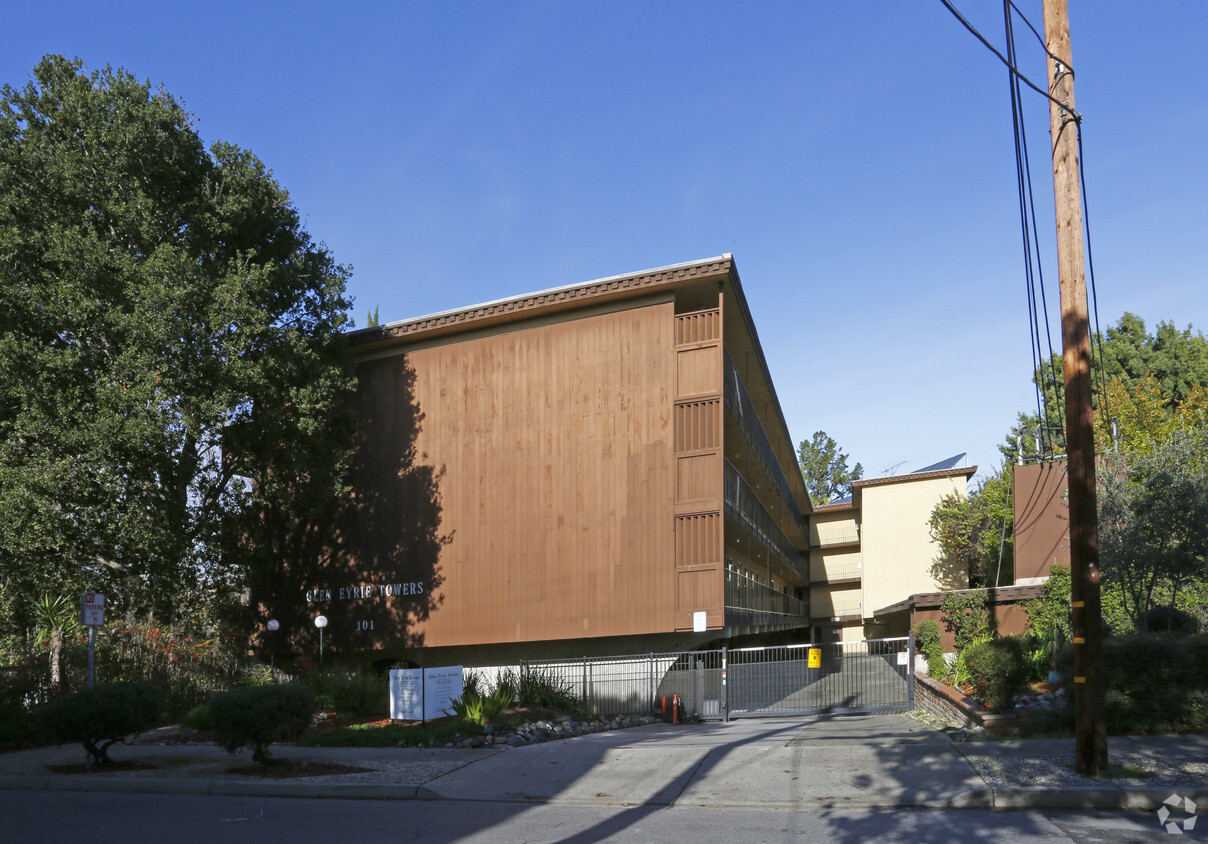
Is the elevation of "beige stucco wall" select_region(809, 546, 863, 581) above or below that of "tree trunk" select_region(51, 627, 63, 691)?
above

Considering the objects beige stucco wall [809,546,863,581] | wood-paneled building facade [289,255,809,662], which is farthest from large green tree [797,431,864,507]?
wood-paneled building facade [289,255,809,662]

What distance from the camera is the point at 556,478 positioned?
26.0m

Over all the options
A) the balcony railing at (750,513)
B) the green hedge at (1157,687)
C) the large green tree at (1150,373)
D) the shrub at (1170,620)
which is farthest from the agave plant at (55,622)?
the large green tree at (1150,373)

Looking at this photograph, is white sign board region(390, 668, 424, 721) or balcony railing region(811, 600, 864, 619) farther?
balcony railing region(811, 600, 864, 619)

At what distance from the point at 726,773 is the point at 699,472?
12669 mm

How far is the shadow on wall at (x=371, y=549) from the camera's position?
1086 inches

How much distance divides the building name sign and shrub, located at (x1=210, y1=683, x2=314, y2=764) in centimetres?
1424

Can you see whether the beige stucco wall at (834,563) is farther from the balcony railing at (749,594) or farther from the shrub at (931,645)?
the shrub at (931,645)

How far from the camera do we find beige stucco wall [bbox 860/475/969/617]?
158ft

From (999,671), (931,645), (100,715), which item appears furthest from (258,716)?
(931,645)

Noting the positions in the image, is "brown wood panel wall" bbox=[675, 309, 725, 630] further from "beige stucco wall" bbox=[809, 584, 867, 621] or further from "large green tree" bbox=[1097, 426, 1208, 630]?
"beige stucco wall" bbox=[809, 584, 867, 621]

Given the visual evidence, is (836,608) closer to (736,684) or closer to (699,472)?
(699,472)

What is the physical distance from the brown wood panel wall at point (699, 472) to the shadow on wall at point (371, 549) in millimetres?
7560

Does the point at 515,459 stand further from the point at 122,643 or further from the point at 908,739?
the point at 908,739
